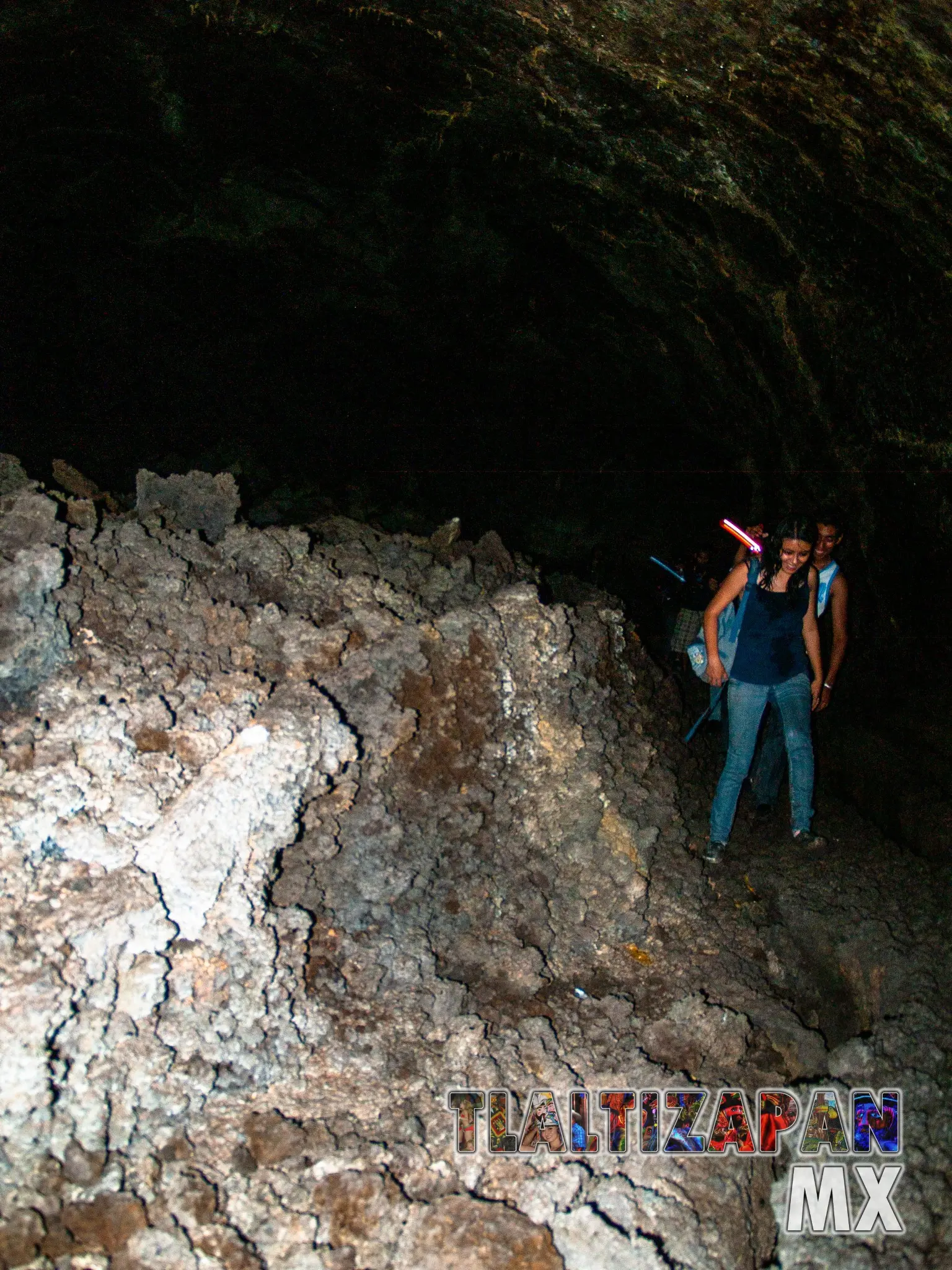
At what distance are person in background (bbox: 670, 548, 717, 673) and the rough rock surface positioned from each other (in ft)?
7.23

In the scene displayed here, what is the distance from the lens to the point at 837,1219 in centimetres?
198

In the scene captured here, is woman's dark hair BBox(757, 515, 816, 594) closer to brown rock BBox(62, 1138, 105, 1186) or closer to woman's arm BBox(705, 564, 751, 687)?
woman's arm BBox(705, 564, 751, 687)

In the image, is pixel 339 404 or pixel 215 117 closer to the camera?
pixel 215 117

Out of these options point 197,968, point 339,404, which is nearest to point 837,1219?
point 197,968

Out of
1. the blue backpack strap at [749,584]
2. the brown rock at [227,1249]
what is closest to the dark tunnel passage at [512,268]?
the blue backpack strap at [749,584]

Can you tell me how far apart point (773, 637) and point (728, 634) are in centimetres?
21

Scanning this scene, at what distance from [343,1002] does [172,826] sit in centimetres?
72

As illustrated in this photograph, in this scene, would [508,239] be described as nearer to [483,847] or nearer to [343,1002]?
[483,847]

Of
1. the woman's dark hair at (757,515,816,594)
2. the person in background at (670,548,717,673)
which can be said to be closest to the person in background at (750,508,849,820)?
the woman's dark hair at (757,515,816,594)

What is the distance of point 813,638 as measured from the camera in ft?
11.2

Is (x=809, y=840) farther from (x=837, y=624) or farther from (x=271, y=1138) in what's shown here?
(x=271, y=1138)

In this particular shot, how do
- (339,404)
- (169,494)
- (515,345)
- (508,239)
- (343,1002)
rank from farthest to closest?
(339,404)
(515,345)
(508,239)
(169,494)
(343,1002)

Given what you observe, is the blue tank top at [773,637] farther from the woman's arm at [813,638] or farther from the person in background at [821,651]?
A: the person in background at [821,651]

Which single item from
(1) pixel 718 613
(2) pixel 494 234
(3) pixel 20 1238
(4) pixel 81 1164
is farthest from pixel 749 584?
(2) pixel 494 234
